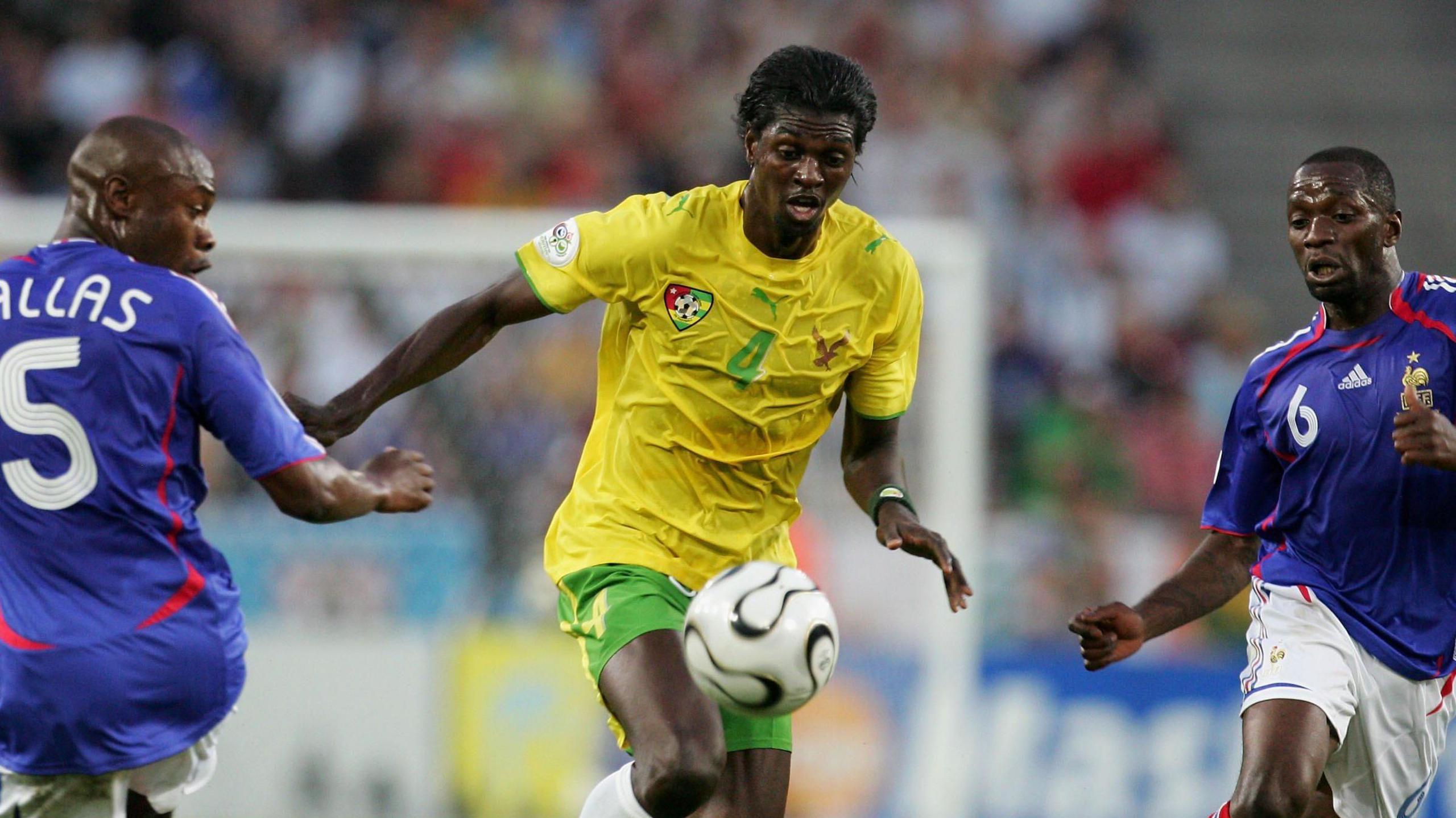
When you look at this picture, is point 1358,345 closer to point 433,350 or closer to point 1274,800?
point 1274,800

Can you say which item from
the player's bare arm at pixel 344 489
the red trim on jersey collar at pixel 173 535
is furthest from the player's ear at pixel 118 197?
the player's bare arm at pixel 344 489

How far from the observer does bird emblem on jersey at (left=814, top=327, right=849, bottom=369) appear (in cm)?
501

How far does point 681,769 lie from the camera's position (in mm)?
4457

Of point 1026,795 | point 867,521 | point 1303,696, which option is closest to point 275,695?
point 867,521

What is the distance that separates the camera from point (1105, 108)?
1323cm

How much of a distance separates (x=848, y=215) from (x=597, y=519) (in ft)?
3.80

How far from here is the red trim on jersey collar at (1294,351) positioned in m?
5.11

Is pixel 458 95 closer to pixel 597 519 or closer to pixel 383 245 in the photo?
pixel 383 245

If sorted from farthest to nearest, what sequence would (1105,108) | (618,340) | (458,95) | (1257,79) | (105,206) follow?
(1257,79)
(1105,108)
(458,95)
(618,340)
(105,206)

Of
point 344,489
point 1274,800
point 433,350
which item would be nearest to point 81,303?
point 344,489

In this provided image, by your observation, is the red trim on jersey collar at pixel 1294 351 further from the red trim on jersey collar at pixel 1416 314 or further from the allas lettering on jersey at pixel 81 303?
the allas lettering on jersey at pixel 81 303

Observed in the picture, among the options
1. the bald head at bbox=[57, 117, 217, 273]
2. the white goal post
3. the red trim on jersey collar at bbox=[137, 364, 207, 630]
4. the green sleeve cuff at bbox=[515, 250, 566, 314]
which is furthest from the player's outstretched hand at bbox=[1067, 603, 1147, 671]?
the white goal post

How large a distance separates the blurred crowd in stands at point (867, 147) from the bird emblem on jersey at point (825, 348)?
4449 millimetres

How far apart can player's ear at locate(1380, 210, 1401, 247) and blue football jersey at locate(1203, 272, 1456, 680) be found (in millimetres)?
150
